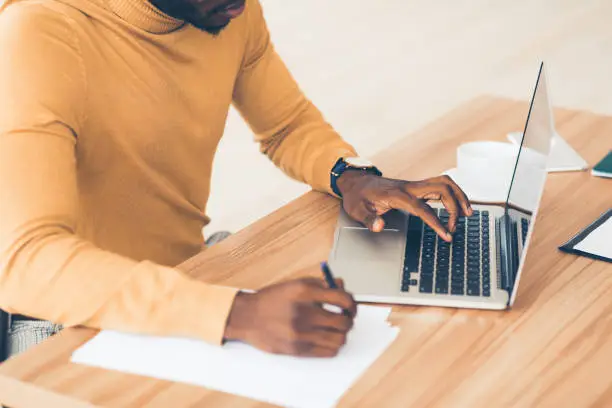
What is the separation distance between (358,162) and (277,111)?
23cm

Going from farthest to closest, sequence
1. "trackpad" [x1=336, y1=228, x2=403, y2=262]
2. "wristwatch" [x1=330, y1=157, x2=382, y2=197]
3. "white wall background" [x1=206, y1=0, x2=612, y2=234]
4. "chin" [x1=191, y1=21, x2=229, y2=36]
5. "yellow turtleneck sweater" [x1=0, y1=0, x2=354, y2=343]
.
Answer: "white wall background" [x1=206, y1=0, x2=612, y2=234] → "wristwatch" [x1=330, y1=157, x2=382, y2=197] → "chin" [x1=191, y1=21, x2=229, y2=36] → "trackpad" [x1=336, y1=228, x2=403, y2=262] → "yellow turtleneck sweater" [x1=0, y1=0, x2=354, y2=343]

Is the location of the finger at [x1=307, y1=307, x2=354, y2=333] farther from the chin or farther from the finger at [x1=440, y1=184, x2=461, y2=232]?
the chin

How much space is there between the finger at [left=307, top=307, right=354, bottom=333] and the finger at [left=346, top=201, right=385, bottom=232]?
315 millimetres

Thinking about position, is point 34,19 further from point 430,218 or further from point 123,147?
point 430,218

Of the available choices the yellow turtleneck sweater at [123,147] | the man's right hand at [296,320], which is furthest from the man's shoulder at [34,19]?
the man's right hand at [296,320]

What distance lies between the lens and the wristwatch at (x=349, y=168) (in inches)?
60.8

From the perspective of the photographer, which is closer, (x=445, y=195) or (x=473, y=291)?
(x=473, y=291)

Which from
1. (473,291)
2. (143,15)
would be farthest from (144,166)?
(473,291)

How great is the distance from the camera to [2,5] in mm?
1276

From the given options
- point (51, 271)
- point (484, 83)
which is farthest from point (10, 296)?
point (484, 83)

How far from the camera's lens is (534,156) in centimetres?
125

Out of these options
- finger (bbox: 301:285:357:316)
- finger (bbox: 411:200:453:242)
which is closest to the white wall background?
finger (bbox: 411:200:453:242)

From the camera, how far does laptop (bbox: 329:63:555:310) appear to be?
1.21 meters

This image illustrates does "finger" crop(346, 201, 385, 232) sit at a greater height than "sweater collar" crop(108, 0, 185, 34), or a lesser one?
lesser
